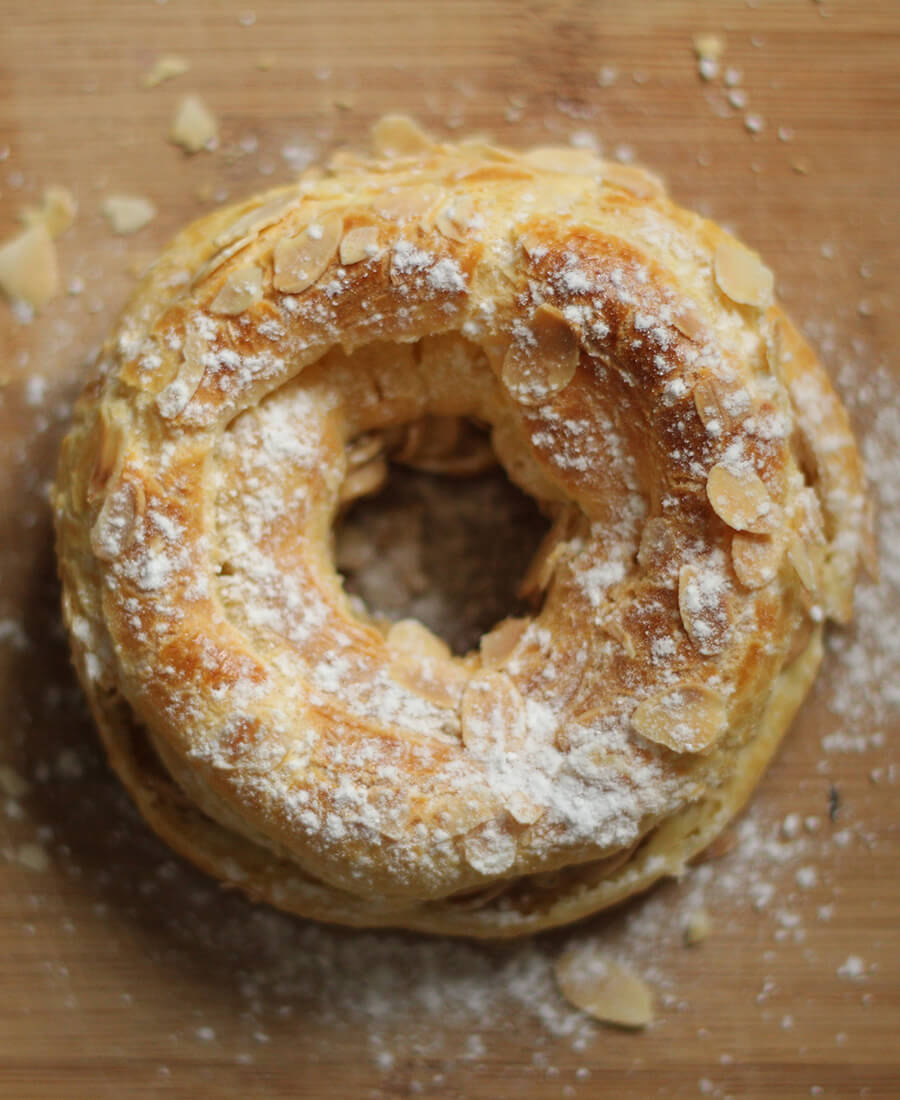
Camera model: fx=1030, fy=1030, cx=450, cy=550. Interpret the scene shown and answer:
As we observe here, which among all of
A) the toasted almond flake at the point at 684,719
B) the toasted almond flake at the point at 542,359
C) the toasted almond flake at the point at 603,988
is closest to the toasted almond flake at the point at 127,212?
the toasted almond flake at the point at 542,359

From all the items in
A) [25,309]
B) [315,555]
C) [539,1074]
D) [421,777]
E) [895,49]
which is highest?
[895,49]

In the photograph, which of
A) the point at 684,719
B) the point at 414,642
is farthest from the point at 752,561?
the point at 414,642

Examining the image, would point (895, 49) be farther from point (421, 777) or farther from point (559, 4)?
point (421, 777)

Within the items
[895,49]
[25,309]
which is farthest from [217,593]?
[895,49]

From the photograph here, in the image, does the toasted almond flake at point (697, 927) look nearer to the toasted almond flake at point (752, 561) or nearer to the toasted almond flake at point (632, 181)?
the toasted almond flake at point (752, 561)

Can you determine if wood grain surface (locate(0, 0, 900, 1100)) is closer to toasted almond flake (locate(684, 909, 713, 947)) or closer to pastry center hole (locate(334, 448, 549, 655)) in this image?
toasted almond flake (locate(684, 909, 713, 947))

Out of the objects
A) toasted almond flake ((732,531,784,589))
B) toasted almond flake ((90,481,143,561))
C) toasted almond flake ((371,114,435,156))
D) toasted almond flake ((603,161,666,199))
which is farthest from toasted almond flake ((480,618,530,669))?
toasted almond flake ((371,114,435,156))
